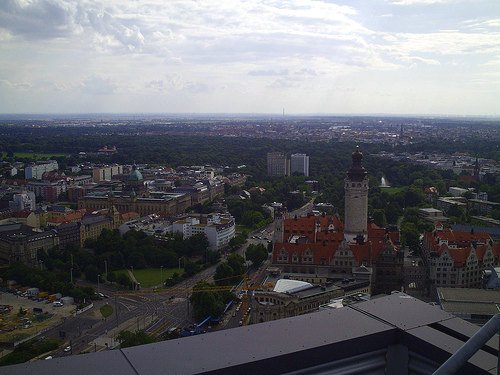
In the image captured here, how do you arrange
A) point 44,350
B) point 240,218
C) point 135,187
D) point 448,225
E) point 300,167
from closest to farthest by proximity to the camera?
1. point 44,350
2. point 448,225
3. point 240,218
4. point 135,187
5. point 300,167

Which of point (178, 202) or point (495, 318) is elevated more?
point (495, 318)

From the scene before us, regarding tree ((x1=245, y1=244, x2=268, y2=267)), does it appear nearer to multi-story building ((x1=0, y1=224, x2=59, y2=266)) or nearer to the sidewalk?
the sidewalk

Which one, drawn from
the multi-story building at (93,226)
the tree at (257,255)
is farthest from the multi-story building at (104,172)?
the tree at (257,255)

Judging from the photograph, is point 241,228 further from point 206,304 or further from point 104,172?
point 104,172

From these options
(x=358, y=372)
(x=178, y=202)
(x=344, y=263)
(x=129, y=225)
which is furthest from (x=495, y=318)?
(x=178, y=202)

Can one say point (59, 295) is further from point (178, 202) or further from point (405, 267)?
point (178, 202)
